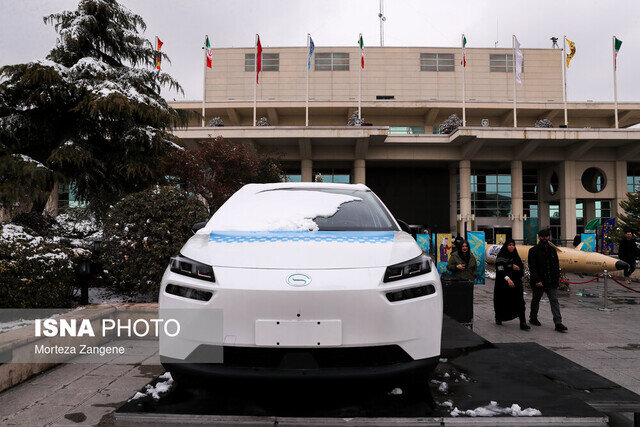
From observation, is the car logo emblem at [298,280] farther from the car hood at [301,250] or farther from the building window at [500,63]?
the building window at [500,63]

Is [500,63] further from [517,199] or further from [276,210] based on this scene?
[276,210]

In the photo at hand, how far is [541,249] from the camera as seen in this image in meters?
7.38

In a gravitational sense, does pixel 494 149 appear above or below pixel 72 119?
above

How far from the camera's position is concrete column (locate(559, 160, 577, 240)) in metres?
31.9

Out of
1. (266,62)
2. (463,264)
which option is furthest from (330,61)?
(463,264)

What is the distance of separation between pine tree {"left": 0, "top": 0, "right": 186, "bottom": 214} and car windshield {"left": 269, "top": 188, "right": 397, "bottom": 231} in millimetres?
7576

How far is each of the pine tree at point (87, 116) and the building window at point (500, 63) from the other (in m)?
34.0

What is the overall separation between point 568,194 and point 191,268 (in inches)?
1431

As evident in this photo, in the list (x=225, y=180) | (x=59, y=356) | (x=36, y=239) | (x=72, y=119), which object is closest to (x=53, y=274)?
(x=36, y=239)

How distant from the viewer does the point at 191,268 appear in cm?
253

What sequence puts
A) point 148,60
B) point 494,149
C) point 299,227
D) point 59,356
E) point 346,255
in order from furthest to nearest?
point 494,149 < point 148,60 < point 59,356 < point 299,227 < point 346,255

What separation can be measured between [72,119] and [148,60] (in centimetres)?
290

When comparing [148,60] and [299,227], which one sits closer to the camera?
[299,227]

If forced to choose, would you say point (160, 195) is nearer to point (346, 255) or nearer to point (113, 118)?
point (113, 118)
